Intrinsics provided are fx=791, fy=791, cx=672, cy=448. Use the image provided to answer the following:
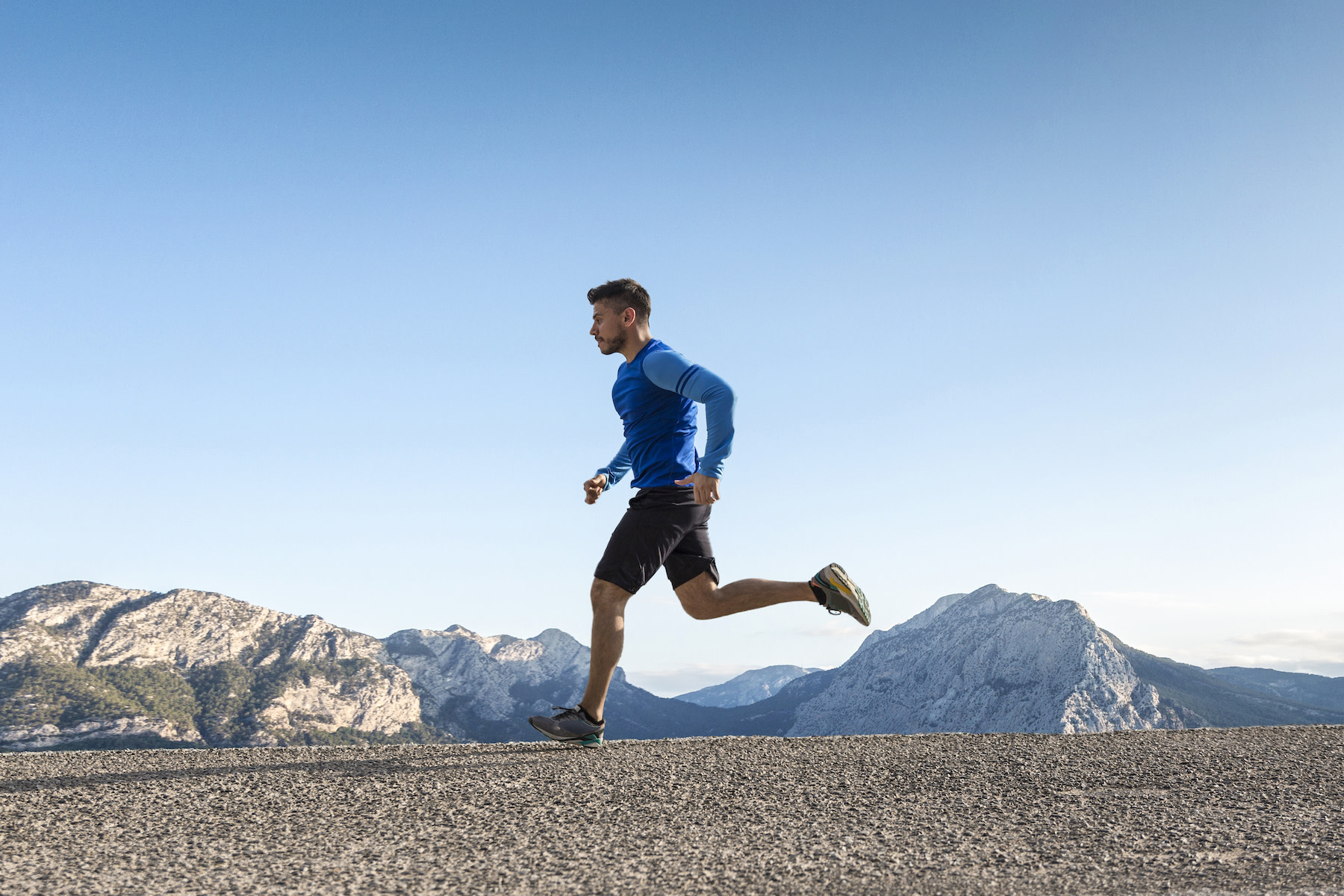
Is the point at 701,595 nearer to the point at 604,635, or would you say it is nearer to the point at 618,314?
the point at 604,635

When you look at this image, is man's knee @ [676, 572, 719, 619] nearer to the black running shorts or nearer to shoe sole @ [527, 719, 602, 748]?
the black running shorts

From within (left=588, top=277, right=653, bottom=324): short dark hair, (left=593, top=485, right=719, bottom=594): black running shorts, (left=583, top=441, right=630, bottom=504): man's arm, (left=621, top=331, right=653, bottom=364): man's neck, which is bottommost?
(left=593, top=485, right=719, bottom=594): black running shorts

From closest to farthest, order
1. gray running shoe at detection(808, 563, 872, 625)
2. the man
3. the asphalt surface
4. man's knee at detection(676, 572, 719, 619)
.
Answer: the asphalt surface < the man < gray running shoe at detection(808, 563, 872, 625) < man's knee at detection(676, 572, 719, 619)

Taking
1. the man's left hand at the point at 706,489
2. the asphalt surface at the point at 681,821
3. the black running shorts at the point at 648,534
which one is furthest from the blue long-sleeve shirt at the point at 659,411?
the asphalt surface at the point at 681,821

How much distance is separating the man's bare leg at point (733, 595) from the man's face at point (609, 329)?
1.73 meters

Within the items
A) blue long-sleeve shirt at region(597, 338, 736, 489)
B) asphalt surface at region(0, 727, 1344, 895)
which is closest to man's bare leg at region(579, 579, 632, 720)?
asphalt surface at region(0, 727, 1344, 895)

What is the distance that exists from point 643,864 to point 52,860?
2.19m

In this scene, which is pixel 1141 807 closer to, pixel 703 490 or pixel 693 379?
pixel 703 490

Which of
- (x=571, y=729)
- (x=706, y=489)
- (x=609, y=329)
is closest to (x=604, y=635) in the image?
(x=571, y=729)

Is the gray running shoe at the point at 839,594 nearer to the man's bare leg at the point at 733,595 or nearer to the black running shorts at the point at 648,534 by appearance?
the man's bare leg at the point at 733,595

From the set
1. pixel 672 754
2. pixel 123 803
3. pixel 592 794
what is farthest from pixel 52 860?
pixel 672 754

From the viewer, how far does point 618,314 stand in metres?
5.58

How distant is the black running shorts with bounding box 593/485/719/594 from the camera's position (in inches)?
203

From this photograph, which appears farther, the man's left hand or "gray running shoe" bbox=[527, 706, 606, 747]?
"gray running shoe" bbox=[527, 706, 606, 747]
